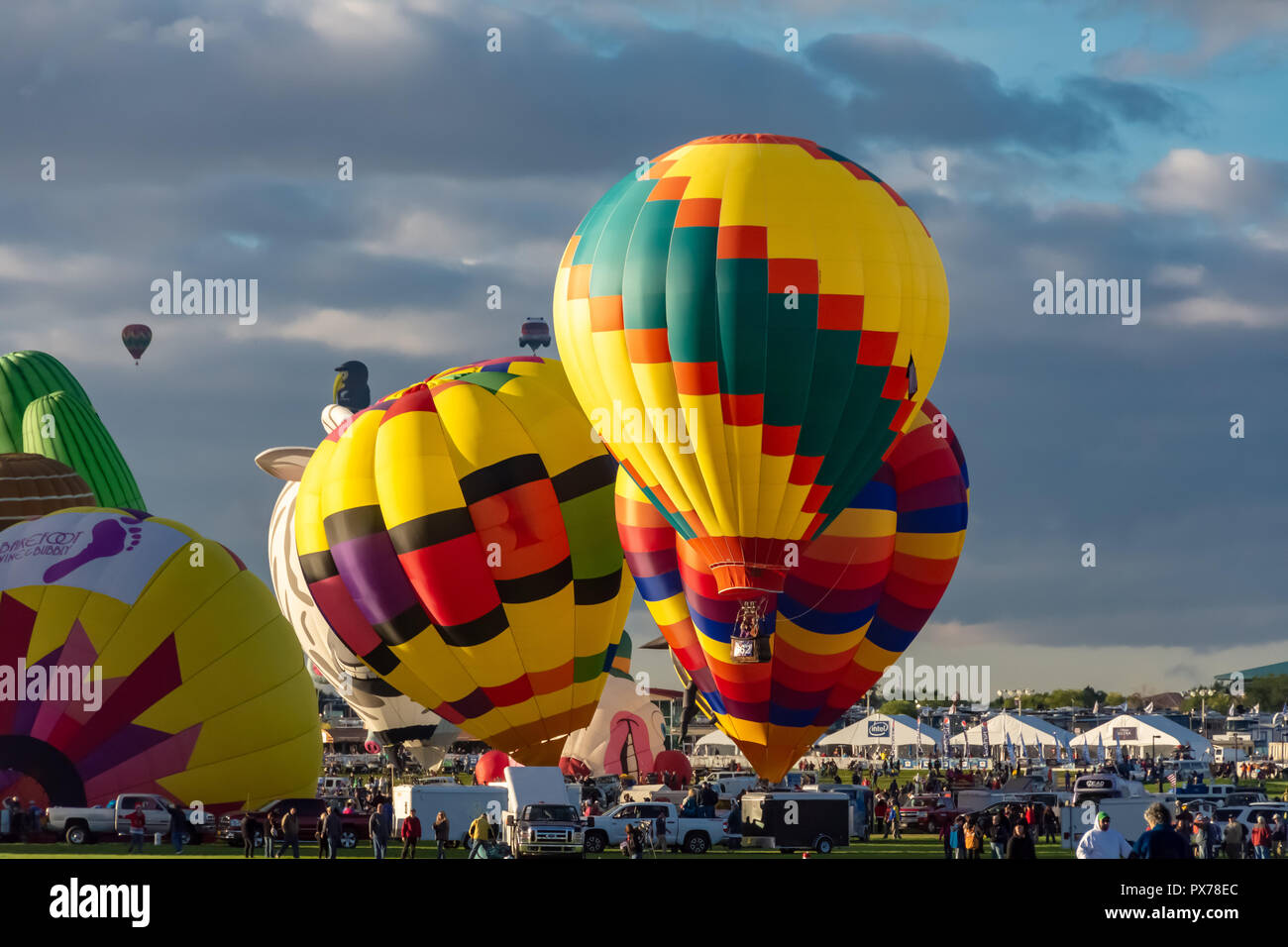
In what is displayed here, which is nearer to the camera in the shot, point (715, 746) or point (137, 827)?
point (137, 827)

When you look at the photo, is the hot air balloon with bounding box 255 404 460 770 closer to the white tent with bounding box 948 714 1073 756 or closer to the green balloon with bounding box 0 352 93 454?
the green balloon with bounding box 0 352 93 454

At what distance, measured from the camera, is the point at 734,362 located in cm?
3086

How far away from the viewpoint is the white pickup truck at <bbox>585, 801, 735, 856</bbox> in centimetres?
3228

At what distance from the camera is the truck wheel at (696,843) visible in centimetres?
3300

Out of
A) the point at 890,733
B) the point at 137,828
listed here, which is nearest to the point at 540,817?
the point at 137,828

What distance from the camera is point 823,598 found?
35.8 meters

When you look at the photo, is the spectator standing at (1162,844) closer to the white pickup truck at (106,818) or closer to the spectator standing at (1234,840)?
the spectator standing at (1234,840)

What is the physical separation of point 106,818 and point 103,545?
15.7ft

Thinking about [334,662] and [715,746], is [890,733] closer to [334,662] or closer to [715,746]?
[715,746]

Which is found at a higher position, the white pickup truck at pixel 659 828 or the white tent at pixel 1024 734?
the white tent at pixel 1024 734

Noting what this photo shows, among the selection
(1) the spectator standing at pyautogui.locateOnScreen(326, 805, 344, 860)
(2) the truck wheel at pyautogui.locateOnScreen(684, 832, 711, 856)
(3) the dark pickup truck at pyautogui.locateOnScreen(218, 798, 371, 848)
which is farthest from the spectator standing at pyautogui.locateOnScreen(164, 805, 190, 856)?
(2) the truck wheel at pyautogui.locateOnScreen(684, 832, 711, 856)

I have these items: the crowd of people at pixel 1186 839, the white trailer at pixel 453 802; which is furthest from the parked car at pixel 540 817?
the crowd of people at pixel 1186 839
